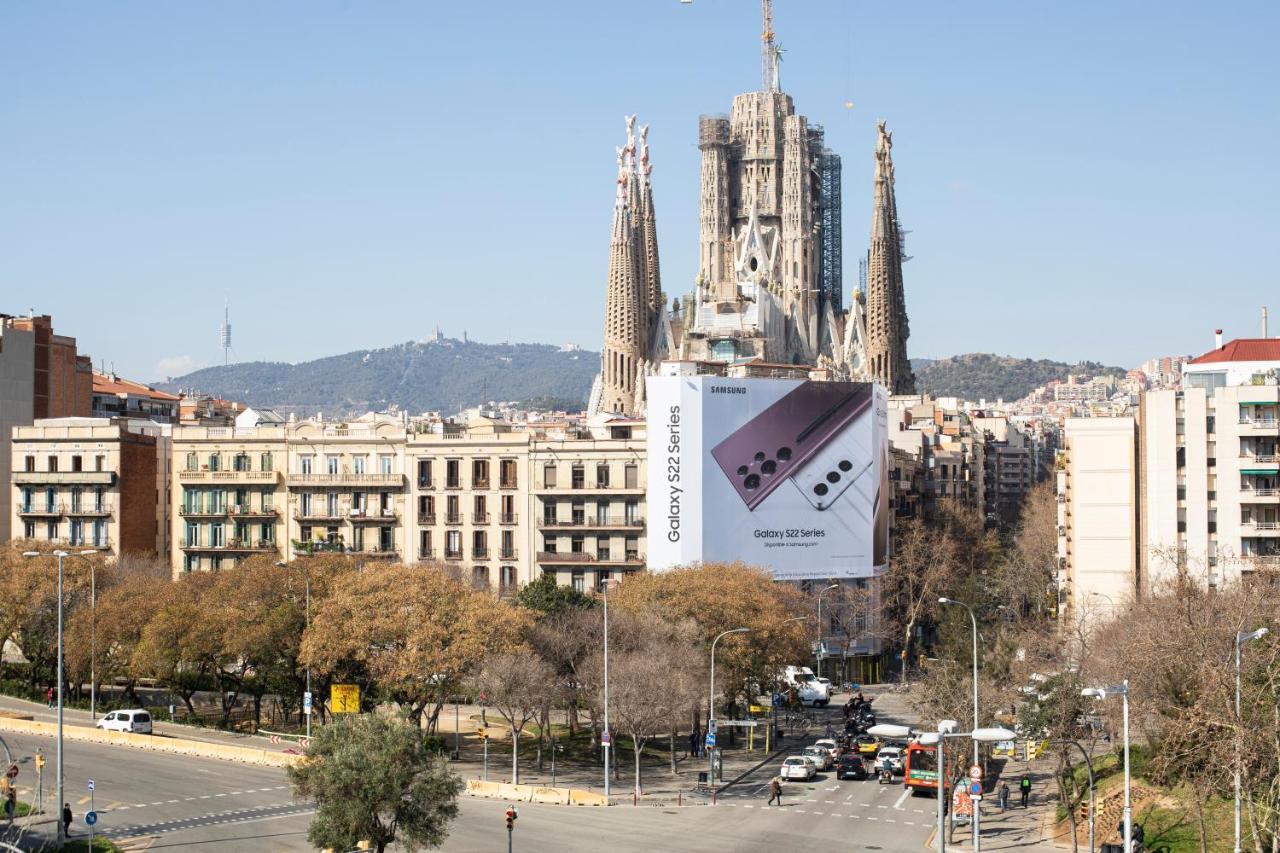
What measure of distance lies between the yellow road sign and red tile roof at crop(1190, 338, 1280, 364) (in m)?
48.7

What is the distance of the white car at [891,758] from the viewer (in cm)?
7206

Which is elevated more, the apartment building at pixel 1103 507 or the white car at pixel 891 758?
the apartment building at pixel 1103 507

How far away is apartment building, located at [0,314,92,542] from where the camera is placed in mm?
121200

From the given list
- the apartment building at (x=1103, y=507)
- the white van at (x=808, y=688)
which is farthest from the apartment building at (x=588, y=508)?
the apartment building at (x=1103, y=507)

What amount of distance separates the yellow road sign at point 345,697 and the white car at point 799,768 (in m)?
18.4

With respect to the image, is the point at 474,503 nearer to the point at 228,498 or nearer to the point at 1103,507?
the point at 228,498

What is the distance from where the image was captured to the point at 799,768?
2825 inches

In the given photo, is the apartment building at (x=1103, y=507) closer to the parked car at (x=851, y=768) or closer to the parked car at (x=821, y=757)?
the parked car at (x=821, y=757)

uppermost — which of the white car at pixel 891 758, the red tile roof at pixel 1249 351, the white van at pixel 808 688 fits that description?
the red tile roof at pixel 1249 351

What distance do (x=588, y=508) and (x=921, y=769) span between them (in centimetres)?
4254

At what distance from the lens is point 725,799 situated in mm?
67438

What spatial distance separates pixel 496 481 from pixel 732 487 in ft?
46.2

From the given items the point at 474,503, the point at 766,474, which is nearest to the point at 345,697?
the point at 474,503

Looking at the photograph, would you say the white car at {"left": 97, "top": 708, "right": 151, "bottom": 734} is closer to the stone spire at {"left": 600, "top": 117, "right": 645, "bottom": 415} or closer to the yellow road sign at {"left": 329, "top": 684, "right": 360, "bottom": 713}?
the yellow road sign at {"left": 329, "top": 684, "right": 360, "bottom": 713}
